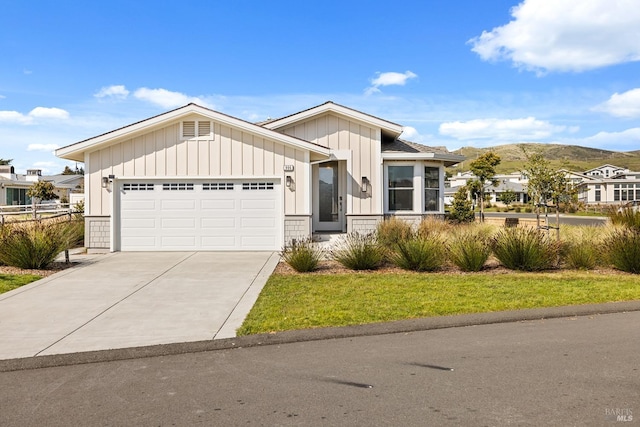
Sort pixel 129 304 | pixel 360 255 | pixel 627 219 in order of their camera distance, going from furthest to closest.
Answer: pixel 627 219
pixel 360 255
pixel 129 304

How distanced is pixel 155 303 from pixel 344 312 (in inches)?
133

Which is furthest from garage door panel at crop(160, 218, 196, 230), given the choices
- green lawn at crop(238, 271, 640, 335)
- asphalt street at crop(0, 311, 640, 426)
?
asphalt street at crop(0, 311, 640, 426)

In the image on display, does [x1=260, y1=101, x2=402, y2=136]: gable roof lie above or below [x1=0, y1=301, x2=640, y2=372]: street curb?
above

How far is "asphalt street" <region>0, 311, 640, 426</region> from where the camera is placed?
3975 millimetres

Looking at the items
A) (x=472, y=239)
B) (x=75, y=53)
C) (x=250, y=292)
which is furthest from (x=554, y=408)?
(x=75, y=53)

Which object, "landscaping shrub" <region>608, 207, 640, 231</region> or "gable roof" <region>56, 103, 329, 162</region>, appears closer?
"gable roof" <region>56, 103, 329, 162</region>

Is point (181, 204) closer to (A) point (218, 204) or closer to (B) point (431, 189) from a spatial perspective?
(A) point (218, 204)

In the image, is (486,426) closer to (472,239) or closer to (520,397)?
(520,397)

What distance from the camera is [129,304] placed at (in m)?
8.42

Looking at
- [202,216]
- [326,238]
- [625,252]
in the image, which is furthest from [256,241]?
[625,252]

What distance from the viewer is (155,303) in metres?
8.49

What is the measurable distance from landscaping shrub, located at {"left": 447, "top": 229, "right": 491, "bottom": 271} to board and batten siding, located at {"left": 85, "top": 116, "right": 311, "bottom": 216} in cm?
509

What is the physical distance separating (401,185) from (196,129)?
7564 mm

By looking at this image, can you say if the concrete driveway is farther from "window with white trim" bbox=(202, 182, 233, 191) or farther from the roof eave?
the roof eave
